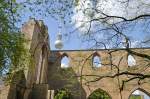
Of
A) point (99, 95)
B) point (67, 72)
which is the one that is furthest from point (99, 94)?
point (67, 72)

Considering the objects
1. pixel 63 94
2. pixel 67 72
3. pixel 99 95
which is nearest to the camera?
pixel 63 94

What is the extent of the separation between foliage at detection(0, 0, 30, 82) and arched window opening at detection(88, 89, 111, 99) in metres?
12.4

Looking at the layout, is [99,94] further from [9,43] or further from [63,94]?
[9,43]

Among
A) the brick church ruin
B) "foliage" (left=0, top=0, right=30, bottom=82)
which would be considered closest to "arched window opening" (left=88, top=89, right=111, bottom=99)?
the brick church ruin

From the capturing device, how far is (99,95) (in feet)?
82.6

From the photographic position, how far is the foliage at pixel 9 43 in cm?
1101

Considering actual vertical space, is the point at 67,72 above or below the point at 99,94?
above

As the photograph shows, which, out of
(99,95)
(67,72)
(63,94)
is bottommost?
(99,95)

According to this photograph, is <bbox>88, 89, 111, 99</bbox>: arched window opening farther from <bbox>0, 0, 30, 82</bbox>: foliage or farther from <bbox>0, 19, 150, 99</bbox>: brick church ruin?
<bbox>0, 0, 30, 82</bbox>: foliage

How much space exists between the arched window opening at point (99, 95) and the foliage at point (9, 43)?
40.6 ft

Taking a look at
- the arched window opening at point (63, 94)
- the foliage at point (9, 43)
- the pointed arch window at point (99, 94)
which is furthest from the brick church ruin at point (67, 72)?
the foliage at point (9, 43)

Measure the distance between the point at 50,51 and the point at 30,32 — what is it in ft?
24.4

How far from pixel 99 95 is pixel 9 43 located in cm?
1467

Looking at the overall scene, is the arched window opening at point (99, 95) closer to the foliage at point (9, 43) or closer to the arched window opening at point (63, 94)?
the arched window opening at point (63, 94)
